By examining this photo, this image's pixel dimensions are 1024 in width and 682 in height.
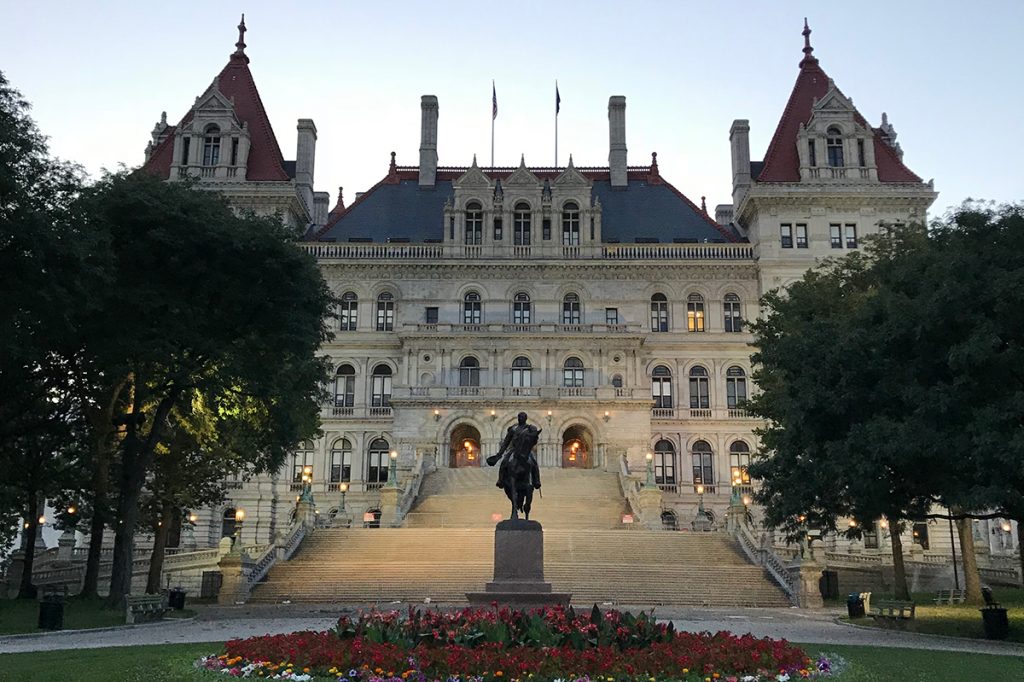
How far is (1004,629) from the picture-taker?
68.8ft

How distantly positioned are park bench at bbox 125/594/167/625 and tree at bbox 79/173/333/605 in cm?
230

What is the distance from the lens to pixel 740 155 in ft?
199

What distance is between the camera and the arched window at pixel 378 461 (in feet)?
177

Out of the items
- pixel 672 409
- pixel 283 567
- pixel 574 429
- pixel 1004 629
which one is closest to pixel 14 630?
pixel 283 567

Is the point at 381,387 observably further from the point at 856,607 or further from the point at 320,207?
the point at 856,607

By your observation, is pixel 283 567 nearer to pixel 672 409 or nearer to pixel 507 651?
pixel 507 651

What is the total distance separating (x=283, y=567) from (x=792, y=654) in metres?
22.7

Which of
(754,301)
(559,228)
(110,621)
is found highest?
(559,228)

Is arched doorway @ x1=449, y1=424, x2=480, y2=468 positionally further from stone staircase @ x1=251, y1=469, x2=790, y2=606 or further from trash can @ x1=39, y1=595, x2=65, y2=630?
trash can @ x1=39, y1=595, x2=65, y2=630

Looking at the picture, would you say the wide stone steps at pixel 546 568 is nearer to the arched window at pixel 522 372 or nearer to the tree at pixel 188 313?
the tree at pixel 188 313

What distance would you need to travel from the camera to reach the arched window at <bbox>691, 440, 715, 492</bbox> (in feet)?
176

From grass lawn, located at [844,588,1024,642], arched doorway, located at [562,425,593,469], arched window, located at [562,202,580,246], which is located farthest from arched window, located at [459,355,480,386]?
grass lawn, located at [844,588,1024,642]

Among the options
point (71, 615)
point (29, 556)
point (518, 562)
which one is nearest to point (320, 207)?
point (29, 556)

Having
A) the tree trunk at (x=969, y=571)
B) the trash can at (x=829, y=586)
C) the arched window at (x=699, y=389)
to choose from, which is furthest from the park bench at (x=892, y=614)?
the arched window at (x=699, y=389)
